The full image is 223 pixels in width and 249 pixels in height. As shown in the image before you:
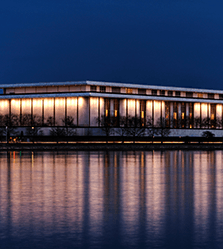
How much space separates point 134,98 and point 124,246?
90.7 m

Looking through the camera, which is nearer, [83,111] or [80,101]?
[83,111]

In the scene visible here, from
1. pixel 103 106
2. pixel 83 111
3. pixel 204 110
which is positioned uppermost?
pixel 103 106

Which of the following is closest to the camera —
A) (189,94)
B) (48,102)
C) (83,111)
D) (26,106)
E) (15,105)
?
(83,111)

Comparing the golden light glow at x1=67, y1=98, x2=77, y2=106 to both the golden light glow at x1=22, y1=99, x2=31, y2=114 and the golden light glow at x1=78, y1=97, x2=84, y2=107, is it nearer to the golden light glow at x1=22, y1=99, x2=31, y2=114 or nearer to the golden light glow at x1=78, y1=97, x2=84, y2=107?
the golden light glow at x1=78, y1=97, x2=84, y2=107

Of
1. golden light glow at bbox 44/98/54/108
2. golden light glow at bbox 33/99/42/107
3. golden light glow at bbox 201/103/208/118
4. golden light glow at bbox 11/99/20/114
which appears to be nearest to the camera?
golden light glow at bbox 44/98/54/108

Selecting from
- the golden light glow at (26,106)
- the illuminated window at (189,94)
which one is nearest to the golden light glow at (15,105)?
the golden light glow at (26,106)

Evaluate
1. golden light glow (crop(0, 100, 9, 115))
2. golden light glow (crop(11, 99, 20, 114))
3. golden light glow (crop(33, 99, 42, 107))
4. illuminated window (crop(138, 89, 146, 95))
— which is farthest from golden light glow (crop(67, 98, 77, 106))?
illuminated window (crop(138, 89, 146, 95))

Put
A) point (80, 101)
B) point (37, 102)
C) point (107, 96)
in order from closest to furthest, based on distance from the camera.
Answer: point (80, 101) → point (107, 96) → point (37, 102)

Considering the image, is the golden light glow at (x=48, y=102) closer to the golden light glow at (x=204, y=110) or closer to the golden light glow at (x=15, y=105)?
the golden light glow at (x=15, y=105)

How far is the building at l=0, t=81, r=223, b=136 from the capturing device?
304 ft

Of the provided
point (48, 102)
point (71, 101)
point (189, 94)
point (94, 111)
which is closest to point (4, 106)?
point (48, 102)

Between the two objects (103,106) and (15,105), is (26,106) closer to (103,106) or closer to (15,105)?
(15,105)

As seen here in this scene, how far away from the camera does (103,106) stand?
9456cm

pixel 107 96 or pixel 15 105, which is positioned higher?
pixel 107 96
